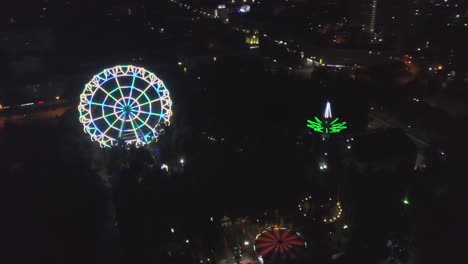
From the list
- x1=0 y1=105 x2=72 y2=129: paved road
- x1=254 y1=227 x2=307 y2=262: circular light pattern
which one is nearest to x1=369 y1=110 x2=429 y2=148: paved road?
x1=254 y1=227 x2=307 y2=262: circular light pattern

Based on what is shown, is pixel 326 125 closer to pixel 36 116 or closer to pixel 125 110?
pixel 125 110

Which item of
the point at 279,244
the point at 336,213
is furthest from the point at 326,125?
the point at 279,244

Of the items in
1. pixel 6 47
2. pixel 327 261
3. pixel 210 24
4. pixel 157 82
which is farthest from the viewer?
pixel 210 24

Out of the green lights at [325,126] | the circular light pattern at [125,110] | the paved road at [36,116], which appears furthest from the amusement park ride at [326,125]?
the paved road at [36,116]

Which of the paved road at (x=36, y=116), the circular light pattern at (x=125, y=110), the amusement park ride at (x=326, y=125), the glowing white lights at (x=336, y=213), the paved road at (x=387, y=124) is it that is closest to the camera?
the glowing white lights at (x=336, y=213)

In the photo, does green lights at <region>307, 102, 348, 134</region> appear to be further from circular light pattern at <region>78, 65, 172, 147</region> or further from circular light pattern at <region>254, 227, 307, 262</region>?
circular light pattern at <region>78, 65, 172, 147</region>

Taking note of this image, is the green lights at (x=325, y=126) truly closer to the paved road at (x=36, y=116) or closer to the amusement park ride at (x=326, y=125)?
the amusement park ride at (x=326, y=125)

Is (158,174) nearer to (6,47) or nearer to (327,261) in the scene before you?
(327,261)

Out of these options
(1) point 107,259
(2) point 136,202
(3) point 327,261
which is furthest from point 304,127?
(1) point 107,259
